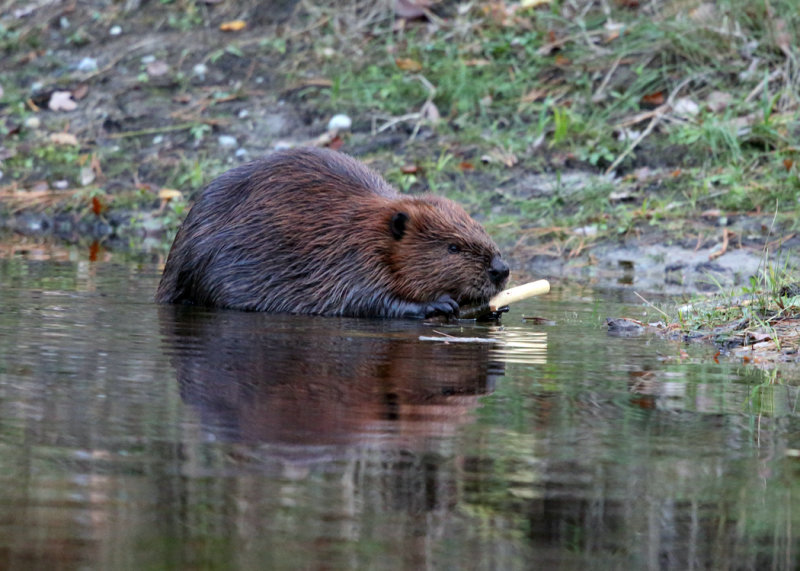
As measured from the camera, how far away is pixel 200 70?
1070 cm

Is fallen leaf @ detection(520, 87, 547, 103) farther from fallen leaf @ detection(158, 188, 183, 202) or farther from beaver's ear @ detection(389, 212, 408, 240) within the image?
beaver's ear @ detection(389, 212, 408, 240)

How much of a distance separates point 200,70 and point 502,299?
20.2ft

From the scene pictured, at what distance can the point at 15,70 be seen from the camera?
11352mm

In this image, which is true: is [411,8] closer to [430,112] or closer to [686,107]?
[430,112]

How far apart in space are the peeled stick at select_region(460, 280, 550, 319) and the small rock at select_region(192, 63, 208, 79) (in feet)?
19.7

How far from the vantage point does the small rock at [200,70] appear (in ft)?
35.0

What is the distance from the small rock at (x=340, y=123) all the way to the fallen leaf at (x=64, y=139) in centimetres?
222

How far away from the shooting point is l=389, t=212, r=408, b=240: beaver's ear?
542 centimetres

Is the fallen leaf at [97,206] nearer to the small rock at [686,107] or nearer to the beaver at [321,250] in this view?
the beaver at [321,250]

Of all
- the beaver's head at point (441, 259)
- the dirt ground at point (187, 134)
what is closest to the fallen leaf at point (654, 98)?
the dirt ground at point (187, 134)

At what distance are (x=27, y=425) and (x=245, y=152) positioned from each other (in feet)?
23.0

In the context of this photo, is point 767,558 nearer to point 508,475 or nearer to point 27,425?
point 508,475

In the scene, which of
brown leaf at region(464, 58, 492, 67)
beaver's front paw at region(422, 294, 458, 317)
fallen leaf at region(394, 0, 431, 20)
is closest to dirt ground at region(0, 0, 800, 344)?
fallen leaf at region(394, 0, 431, 20)

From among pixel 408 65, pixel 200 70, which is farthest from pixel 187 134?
pixel 408 65
